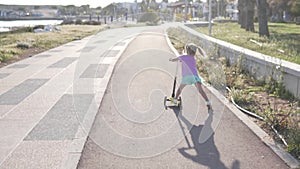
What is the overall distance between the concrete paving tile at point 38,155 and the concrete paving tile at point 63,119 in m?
0.25

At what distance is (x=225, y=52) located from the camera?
11.9 metres

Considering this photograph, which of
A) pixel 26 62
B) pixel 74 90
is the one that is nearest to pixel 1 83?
pixel 74 90

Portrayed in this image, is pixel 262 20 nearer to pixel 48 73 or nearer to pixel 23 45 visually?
pixel 23 45

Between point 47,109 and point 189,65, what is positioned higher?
point 189,65

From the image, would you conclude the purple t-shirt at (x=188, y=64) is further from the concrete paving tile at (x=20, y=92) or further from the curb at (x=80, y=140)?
the concrete paving tile at (x=20, y=92)

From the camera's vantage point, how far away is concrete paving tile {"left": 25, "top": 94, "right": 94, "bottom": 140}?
5652 mm

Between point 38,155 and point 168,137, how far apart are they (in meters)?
1.90

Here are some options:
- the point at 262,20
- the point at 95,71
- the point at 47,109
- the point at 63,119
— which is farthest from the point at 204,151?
the point at 262,20

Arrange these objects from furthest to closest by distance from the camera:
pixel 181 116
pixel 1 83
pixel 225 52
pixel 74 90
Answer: pixel 225 52
pixel 1 83
pixel 74 90
pixel 181 116

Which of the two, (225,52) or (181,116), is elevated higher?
(225,52)

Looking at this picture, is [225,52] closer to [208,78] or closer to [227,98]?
[208,78]

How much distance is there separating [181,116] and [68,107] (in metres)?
2.25

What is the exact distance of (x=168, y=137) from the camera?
5.63 meters

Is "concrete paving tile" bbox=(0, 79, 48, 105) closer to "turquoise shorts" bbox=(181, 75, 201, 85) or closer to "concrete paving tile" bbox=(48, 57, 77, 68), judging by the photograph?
"concrete paving tile" bbox=(48, 57, 77, 68)
